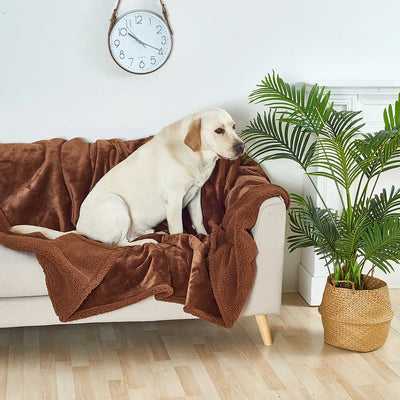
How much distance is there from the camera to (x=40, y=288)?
2623 mm

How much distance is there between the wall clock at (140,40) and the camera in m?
3.22

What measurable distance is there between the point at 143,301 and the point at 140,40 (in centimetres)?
133

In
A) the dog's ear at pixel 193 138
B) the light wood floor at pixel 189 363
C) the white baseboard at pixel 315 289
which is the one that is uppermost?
the dog's ear at pixel 193 138

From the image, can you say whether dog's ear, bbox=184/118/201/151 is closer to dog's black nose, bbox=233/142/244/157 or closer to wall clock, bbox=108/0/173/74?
dog's black nose, bbox=233/142/244/157

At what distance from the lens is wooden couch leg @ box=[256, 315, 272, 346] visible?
283cm

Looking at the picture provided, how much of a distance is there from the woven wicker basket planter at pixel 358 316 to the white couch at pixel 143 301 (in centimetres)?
25

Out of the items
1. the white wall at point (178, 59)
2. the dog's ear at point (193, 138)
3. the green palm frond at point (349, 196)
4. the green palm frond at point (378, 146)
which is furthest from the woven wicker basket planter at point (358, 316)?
the white wall at point (178, 59)

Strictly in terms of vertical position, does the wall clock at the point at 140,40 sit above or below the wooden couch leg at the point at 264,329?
above

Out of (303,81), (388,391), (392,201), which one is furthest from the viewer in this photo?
(303,81)

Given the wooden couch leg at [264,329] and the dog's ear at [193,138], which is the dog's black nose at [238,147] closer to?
the dog's ear at [193,138]

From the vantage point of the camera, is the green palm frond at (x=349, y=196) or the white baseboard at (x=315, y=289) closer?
the green palm frond at (x=349, y=196)

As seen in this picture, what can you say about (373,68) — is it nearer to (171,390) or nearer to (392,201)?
(392,201)

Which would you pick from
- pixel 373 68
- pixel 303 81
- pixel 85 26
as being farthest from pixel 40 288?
pixel 373 68

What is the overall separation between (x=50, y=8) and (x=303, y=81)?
1330 mm
